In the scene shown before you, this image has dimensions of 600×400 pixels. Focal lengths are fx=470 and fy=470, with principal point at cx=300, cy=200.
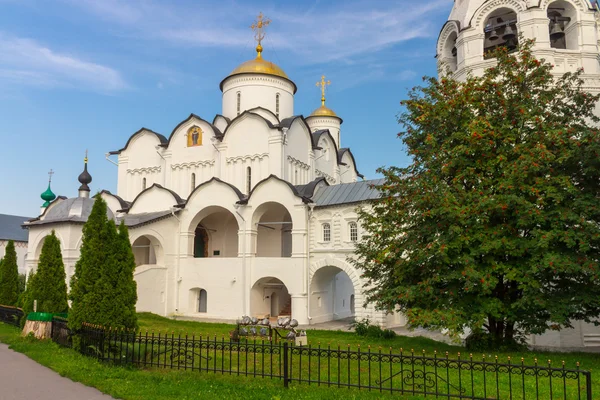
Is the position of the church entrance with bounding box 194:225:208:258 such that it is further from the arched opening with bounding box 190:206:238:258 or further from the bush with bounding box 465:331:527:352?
the bush with bounding box 465:331:527:352

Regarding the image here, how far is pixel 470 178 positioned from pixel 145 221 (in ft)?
47.3

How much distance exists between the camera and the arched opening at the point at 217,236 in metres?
23.2

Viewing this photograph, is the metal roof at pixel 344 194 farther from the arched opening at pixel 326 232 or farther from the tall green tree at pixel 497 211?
the tall green tree at pixel 497 211

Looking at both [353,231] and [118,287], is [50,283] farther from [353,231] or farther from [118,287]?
[353,231]

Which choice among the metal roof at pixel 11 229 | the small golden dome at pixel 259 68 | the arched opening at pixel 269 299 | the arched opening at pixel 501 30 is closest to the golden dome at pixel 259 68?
the small golden dome at pixel 259 68

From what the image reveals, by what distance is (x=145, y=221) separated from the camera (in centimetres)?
1984

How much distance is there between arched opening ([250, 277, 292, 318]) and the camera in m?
19.7

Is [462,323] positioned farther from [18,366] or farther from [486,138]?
[18,366]

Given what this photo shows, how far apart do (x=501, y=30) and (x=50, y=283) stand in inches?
591

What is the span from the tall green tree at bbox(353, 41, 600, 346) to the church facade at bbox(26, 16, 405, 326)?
6677 mm

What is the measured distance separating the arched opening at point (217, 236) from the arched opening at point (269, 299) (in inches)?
127

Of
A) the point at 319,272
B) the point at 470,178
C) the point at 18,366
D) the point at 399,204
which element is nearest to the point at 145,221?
the point at 319,272

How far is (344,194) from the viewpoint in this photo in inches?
716

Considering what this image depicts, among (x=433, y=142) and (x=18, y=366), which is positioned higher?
(x=433, y=142)
